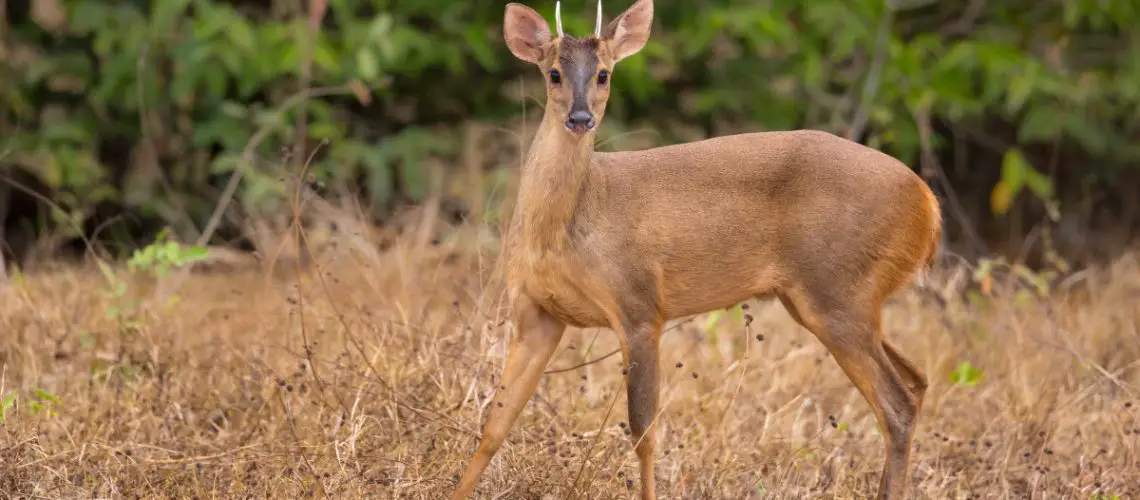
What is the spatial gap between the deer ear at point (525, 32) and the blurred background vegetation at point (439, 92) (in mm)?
2970

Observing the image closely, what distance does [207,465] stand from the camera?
4770 millimetres

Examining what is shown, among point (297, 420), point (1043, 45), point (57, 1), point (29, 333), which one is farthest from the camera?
point (1043, 45)

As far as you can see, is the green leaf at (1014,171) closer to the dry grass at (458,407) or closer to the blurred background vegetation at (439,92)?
the blurred background vegetation at (439,92)

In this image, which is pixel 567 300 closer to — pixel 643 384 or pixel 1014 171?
pixel 643 384

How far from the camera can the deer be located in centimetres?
453

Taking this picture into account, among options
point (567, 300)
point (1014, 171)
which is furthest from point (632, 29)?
point (1014, 171)

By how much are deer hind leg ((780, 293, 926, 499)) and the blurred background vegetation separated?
9.27 feet

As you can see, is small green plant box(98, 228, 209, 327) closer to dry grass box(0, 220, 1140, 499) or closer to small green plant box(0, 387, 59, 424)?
dry grass box(0, 220, 1140, 499)

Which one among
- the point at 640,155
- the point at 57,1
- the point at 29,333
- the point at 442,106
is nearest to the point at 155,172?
the point at 57,1

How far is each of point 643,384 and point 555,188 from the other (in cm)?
65

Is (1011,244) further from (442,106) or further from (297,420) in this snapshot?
(297,420)

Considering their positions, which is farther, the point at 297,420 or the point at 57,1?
the point at 57,1

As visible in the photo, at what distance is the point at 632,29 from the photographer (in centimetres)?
474

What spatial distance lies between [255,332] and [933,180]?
5.25 meters
